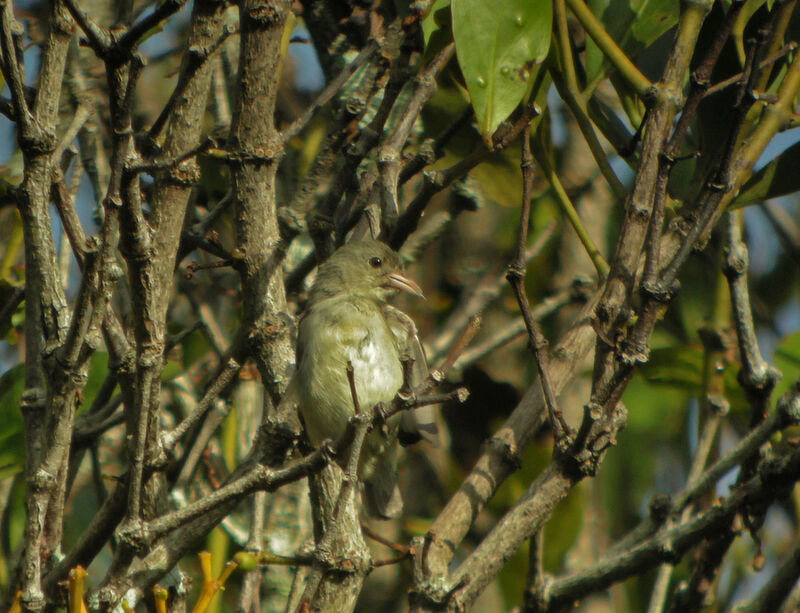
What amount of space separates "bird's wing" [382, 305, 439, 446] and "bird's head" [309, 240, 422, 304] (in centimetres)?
12

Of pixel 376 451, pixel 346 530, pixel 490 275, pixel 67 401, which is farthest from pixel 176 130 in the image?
pixel 490 275

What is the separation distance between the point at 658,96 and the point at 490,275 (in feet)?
8.46

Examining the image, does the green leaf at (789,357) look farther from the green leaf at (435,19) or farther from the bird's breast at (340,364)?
the green leaf at (435,19)

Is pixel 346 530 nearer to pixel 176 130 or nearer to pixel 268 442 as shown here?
pixel 268 442

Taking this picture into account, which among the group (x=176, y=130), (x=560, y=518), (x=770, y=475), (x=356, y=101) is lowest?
(x=770, y=475)

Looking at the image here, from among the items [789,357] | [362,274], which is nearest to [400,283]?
[362,274]

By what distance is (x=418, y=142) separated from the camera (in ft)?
15.7

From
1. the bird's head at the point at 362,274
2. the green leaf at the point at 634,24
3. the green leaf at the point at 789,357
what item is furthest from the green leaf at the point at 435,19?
the green leaf at the point at 789,357

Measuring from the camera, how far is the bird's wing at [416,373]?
3768 mm

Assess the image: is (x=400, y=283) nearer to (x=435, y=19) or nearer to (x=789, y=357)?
(x=435, y=19)

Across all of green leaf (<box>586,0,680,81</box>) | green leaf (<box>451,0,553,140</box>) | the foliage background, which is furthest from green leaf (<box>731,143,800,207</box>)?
green leaf (<box>451,0,553,140</box>)

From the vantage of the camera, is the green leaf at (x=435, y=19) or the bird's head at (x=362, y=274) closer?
the green leaf at (x=435, y=19)

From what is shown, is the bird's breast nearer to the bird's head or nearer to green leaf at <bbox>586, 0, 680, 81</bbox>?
the bird's head

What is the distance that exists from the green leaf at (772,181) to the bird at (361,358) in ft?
4.27
